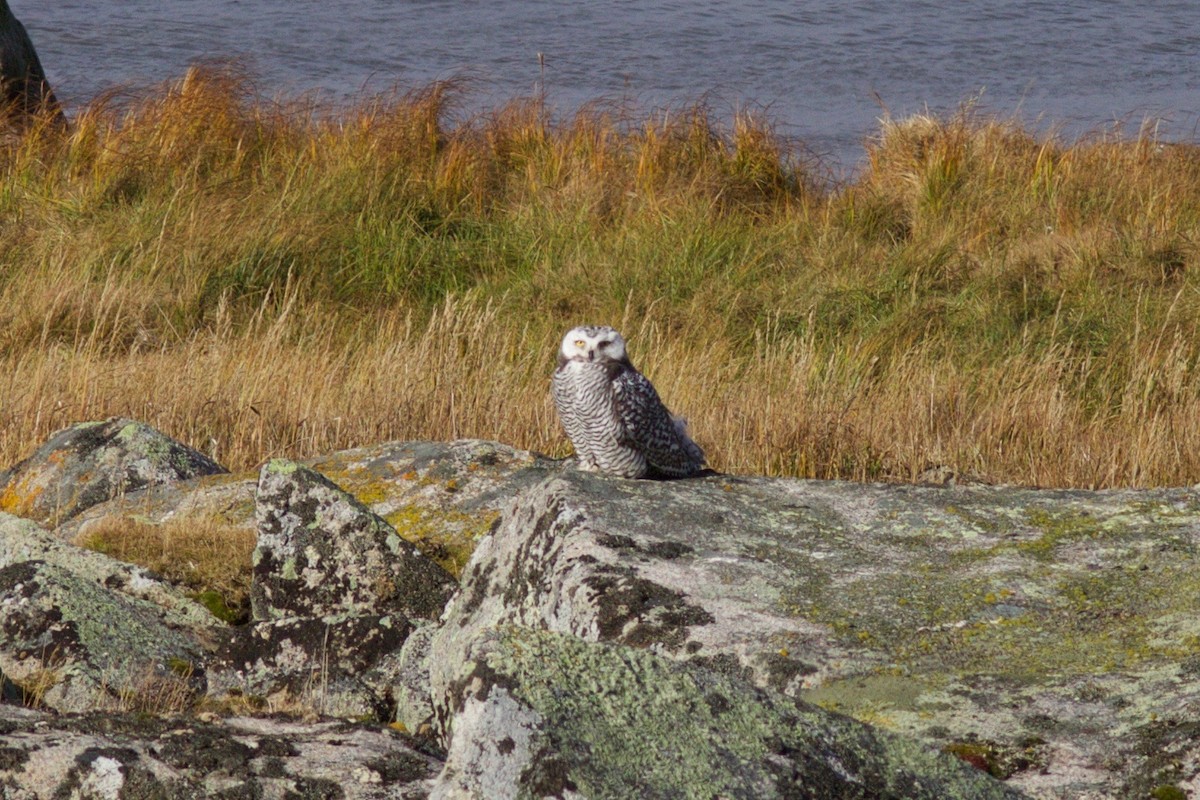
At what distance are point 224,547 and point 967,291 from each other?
718 centimetres

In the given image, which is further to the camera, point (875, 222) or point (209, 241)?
point (875, 222)

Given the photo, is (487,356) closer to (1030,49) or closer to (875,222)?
(875,222)

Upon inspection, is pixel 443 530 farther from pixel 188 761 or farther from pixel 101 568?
pixel 188 761

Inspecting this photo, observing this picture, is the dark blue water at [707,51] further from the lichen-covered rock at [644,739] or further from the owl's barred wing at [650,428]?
the lichen-covered rock at [644,739]

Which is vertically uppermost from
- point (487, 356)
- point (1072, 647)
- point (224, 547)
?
point (1072, 647)

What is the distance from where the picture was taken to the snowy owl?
470 cm

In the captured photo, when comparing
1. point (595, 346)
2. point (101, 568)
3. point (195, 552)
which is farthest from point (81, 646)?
point (595, 346)

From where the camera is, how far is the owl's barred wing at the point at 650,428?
4.68 metres

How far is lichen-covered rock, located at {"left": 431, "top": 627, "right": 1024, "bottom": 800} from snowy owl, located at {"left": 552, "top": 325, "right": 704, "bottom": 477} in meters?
2.57

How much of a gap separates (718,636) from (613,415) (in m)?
1.97

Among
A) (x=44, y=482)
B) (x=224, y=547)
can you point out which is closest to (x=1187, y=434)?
(x=224, y=547)

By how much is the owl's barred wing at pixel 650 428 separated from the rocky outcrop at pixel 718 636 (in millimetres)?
711

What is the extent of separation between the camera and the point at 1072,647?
110 inches

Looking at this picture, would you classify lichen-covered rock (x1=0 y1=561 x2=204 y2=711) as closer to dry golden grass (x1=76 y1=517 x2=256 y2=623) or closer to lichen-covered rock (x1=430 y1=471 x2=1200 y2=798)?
dry golden grass (x1=76 y1=517 x2=256 y2=623)
